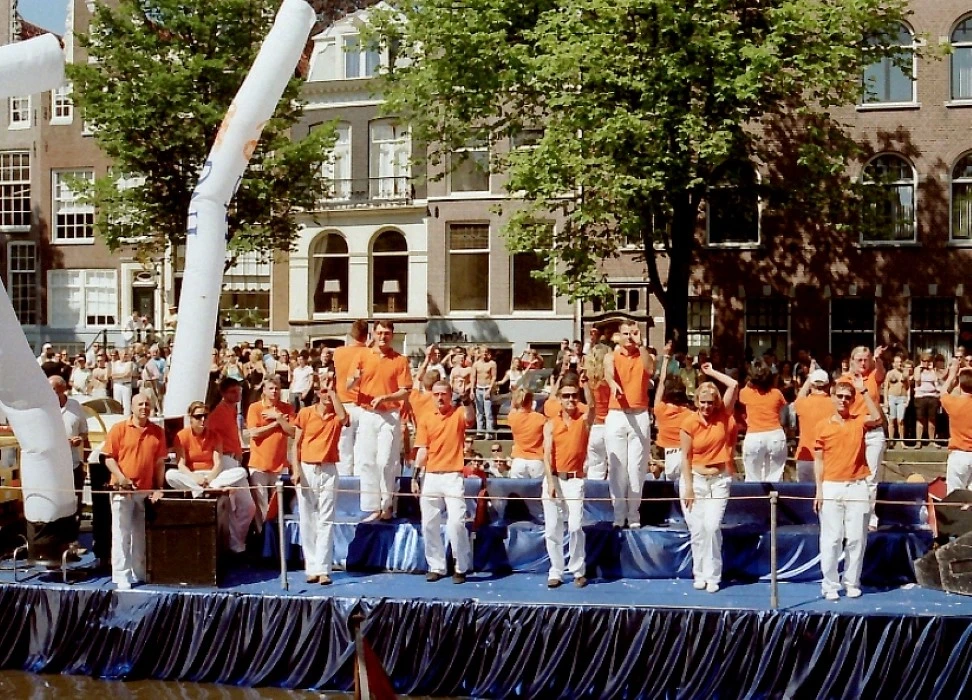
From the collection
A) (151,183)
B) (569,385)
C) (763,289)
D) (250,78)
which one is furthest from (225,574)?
(763,289)

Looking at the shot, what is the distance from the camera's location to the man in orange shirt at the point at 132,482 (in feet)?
38.5

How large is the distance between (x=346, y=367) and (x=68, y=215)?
82.5 feet

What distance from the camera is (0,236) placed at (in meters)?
36.0

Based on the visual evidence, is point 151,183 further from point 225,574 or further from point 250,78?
point 225,574

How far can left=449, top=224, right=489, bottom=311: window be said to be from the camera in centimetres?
3084

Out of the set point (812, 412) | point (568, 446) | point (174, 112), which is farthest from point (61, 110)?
point (812, 412)

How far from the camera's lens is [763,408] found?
12.7 meters

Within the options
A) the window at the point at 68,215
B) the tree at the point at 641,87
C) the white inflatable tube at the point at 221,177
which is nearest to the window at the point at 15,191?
the window at the point at 68,215

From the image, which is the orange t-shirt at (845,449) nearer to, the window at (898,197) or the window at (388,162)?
the window at (898,197)

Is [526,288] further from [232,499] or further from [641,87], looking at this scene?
[232,499]

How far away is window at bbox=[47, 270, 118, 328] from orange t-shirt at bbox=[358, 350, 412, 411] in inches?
944

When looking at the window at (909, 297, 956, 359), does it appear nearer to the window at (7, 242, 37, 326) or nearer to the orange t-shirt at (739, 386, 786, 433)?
the orange t-shirt at (739, 386, 786, 433)

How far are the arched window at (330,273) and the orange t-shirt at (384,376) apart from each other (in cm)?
2053

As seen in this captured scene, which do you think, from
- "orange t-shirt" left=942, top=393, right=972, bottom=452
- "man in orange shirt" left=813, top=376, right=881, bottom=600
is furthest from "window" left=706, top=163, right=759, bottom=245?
"man in orange shirt" left=813, top=376, right=881, bottom=600
